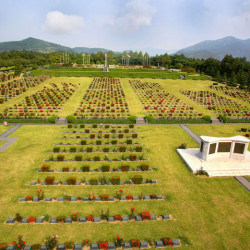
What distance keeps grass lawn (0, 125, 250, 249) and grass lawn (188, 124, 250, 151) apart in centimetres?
1207

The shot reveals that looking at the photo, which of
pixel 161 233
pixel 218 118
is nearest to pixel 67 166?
pixel 161 233

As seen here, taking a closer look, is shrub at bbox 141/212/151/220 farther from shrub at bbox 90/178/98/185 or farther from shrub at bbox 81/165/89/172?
shrub at bbox 81/165/89/172

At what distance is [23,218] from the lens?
52.4 feet

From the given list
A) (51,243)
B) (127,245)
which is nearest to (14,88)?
(51,243)

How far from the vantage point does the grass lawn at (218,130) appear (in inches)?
1398

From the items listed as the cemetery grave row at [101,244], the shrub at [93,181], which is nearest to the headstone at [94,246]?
the cemetery grave row at [101,244]

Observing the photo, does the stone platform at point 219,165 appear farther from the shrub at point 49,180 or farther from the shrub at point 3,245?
the shrub at point 3,245

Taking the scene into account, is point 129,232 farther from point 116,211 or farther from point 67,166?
point 67,166

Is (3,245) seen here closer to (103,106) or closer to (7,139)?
(7,139)

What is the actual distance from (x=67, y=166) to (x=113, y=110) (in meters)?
24.6

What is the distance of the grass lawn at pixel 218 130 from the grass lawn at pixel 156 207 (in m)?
12.1

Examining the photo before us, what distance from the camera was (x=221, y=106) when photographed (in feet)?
180

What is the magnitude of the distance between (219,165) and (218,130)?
15518 millimetres

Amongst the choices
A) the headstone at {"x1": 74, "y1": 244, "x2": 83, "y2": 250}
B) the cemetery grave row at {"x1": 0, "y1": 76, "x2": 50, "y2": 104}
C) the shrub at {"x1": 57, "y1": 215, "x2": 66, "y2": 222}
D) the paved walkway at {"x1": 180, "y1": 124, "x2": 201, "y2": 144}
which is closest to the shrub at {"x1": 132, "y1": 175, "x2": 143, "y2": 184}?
the shrub at {"x1": 57, "y1": 215, "x2": 66, "y2": 222}
